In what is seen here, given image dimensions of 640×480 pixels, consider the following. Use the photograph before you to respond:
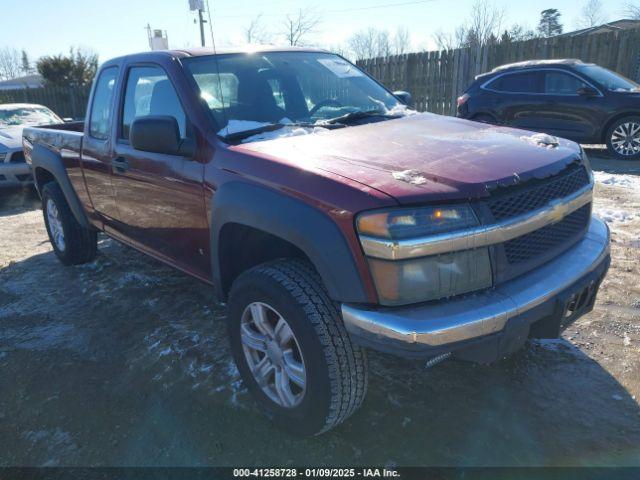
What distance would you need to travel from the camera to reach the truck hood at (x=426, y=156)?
200 cm

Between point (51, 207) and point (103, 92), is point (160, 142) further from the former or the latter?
point (51, 207)

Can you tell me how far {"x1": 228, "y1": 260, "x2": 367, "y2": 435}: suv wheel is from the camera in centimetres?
212

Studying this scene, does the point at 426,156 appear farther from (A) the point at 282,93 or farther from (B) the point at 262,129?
(A) the point at 282,93

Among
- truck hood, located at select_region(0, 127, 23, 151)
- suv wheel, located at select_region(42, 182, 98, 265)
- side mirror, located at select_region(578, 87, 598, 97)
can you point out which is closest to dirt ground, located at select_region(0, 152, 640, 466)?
suv wheel, located at select_region(42, 182, 98, 265)

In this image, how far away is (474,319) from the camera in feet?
6.16

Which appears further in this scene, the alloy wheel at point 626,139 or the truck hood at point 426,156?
the alloy wheel at point 626,139

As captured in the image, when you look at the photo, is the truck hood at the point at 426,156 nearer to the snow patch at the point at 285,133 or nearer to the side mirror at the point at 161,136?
the snow patch at the point at 285,133

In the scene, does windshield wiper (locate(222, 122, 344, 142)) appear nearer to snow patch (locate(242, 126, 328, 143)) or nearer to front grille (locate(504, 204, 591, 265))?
snow patch (locate(242, 126, 328, 143))

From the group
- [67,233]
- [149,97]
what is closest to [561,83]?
[149,97]

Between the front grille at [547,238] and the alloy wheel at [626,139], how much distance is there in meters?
7.02

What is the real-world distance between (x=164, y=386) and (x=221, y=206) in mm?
1207

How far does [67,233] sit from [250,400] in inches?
123

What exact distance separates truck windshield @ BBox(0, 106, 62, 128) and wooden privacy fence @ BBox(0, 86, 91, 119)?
37.6 ft

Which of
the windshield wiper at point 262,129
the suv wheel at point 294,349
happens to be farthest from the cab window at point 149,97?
the suv wheel at point 294,349
